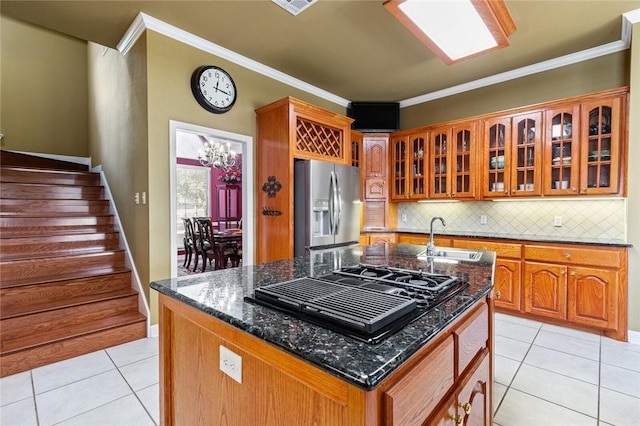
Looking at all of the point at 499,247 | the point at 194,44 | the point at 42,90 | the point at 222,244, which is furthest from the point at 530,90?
the point at 42,90

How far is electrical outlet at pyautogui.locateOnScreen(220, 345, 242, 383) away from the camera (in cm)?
93

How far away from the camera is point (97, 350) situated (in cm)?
266

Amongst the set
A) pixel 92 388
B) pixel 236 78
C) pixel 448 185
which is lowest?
pixel 92 388

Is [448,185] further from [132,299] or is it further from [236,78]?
[132,299]

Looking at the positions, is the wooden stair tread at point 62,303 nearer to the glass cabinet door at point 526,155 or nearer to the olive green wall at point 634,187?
A: the glass cabinet door at point 526,155

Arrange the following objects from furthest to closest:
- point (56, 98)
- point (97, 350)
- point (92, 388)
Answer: point (56, 98) → point (97, 350) → point (92, 388)

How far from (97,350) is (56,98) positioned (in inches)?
191

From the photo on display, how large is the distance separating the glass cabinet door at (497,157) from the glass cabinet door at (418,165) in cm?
79

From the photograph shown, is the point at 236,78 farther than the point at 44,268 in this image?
Yes

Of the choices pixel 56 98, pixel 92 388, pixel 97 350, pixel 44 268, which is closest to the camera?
pixel 92 388

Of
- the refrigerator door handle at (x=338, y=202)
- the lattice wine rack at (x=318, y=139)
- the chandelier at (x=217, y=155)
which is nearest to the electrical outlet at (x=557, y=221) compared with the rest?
the refrigerator door handle at (x=338, y=202)

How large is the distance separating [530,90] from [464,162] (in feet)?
3.68

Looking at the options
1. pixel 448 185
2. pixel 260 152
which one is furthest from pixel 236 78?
pixel 448 185

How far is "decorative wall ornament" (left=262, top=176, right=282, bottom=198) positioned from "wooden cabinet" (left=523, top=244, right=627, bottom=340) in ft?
9.12
